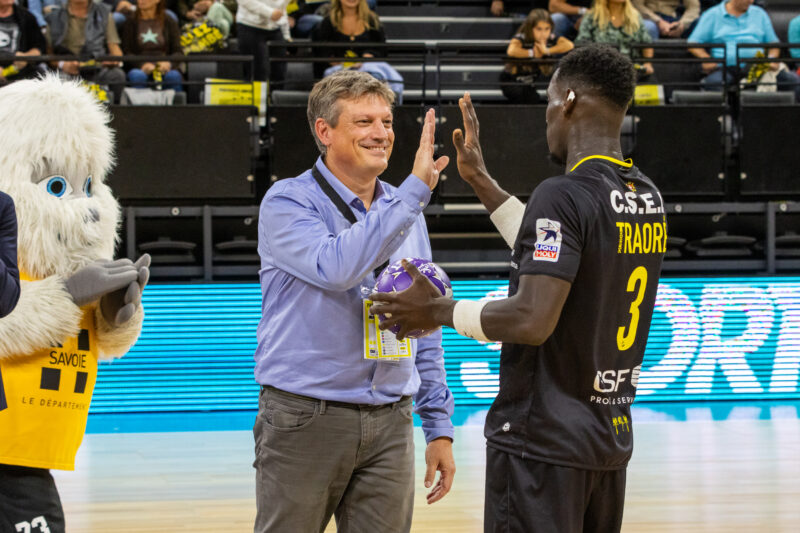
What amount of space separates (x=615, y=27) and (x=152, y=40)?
4.22 meters

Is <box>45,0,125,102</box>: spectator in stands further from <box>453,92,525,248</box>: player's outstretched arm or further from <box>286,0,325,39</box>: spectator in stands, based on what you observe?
<box>453,92,525,248</box>: player's outstretched arm

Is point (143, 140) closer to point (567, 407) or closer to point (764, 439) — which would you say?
point (764, 439)

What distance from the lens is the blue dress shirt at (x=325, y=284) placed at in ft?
8.61

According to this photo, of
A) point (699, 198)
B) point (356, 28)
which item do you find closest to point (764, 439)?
point (699, 198)

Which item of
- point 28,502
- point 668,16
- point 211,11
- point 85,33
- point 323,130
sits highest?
point 668,16

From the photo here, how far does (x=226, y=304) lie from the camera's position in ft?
26.2

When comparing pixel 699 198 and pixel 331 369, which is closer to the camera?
pixel 331 369

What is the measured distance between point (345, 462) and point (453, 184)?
5976mm

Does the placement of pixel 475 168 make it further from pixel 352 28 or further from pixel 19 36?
pixel 19 36

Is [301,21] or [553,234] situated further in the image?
[301,21]

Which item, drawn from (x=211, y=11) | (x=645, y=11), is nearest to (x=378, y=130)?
(x=211, y=11)

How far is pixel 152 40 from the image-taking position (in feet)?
28.7

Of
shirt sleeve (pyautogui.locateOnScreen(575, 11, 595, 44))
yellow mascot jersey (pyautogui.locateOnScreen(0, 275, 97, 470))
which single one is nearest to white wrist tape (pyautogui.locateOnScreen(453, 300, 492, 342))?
yellow mascot jersey (pyautogui.locateOnScreen(0, 275, 97, 470))

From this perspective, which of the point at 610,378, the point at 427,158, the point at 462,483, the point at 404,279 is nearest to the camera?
the point at 610,378
